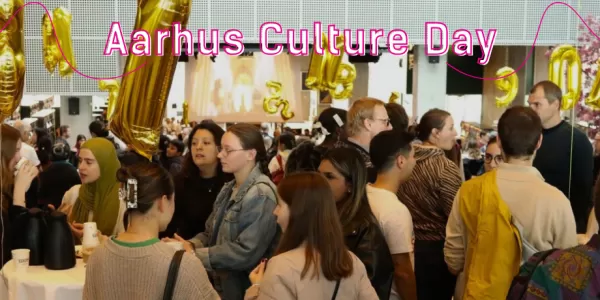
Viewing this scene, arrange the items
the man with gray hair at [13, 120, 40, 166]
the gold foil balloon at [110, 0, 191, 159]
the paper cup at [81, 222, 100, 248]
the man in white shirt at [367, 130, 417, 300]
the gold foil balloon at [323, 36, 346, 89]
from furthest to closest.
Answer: the gold foil balloon at [323, 36, 346, 89], the man with gray hair at [13, 120, 40, 166], the gold foil balloon at [110, 0, 191, 159], the paper cup at [81, 222, 100, 248], the man in white shirt at [367, 130, 417, 300]

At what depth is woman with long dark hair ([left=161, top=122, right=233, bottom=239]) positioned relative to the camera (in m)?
3.91

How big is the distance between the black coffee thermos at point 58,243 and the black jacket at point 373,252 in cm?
125

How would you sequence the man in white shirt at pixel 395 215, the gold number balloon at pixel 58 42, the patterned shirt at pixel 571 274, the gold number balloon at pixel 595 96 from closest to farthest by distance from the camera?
the patterned shirt at pixel 571 274 → the man in white shirt at pixel 395 215 → the gold number balloon at pixel 595 96 → the gold number balloon at pixel 58 42

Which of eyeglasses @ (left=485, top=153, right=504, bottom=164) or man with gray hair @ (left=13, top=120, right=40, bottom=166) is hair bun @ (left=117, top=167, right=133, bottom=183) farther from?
man with gray hair @ (left=13, top=120, right=40, bottom=166)

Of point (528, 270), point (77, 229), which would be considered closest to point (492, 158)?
point (77, 229)

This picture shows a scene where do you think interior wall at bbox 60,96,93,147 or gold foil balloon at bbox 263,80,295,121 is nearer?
interior wall at bbox 60,96,93,147

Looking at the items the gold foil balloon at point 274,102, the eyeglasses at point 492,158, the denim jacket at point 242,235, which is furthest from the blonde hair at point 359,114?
the gold foil balloon at point 274,102

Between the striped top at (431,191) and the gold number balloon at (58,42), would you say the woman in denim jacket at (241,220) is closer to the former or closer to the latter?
the striped top at (431,191)

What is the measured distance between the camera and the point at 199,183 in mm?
4012

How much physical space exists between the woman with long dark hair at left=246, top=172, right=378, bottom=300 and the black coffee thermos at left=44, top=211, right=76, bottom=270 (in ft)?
4.20

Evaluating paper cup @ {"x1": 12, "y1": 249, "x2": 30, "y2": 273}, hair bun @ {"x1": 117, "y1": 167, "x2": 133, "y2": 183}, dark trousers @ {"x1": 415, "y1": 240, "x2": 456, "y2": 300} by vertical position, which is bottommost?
dark trousers @ {"x1": 415, "y1": 240, "x2": 456, "y2": 300}

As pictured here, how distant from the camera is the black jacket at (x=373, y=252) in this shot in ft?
8.98

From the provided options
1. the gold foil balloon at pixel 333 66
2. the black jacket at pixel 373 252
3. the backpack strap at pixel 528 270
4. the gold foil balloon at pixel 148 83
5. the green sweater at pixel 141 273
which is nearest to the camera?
the backpack strap at pixel 528 270
